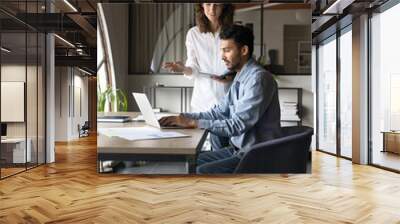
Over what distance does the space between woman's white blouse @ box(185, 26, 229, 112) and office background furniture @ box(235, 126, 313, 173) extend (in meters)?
0.59

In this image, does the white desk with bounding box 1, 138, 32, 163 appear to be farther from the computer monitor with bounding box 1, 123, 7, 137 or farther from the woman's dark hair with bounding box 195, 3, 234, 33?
the woman's dark hair with bounding box 195, 3, 234, 33

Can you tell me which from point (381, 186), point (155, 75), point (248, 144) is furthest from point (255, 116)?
point (381, 186)

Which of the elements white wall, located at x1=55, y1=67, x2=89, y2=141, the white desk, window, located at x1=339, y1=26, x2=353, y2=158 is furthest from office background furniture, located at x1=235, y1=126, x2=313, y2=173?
white wall, located at x1=55, y1=67, x2=89, y2=141

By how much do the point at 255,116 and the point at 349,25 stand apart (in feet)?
15.0

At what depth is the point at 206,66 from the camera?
3.74 metres

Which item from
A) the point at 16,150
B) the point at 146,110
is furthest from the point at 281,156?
the point at 16,150

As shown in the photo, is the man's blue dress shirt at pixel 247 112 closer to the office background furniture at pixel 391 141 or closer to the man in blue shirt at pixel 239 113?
the man in blue shirt at pixel 239 113

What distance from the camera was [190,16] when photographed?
12.4ft

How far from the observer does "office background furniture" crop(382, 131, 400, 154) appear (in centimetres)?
605

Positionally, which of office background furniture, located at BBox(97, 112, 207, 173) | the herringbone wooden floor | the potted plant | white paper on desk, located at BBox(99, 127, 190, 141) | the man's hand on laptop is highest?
the potted plant

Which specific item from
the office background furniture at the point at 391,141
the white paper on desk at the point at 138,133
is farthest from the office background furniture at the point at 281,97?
the office background furniture at the point at 391,141

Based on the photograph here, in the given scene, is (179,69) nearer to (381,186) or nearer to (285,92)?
(285,92)

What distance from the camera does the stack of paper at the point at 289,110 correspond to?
3.74m

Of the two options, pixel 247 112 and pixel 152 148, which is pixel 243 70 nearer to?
pixel 247 112
